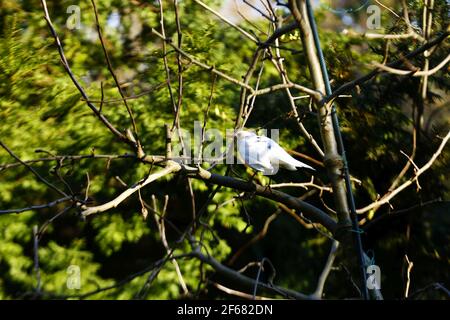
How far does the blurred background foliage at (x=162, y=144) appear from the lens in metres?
3.16

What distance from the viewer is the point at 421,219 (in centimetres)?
360

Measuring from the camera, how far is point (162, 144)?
10.5 ft

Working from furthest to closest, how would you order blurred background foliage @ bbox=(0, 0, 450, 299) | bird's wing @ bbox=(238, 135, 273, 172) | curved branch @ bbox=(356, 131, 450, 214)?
blurred background foliage @ bbox=(0, 0, 450, 299) < bird's wing @ bbox=(238, 135, 273, 172) < curved branch @ bbox=(356, 131, 450, 214)

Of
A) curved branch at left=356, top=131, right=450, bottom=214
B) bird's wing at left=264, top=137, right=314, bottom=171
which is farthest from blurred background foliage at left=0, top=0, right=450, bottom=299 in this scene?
curved branch at left=356, top=131, right=450, bottom=214

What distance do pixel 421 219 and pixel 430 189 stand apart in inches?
15.3

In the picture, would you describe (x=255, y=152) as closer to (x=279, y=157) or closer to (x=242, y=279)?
(x=279, y=157)

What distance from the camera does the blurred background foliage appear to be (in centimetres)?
316

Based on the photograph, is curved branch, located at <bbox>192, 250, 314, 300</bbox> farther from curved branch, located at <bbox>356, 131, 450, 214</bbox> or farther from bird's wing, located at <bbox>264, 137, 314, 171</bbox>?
bird's wing, located at <bbox>264, 137, 314, 171</bbox>

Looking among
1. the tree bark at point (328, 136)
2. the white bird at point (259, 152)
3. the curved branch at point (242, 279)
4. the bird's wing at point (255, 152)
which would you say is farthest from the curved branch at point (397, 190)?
the bird's wing at point (255, 152)

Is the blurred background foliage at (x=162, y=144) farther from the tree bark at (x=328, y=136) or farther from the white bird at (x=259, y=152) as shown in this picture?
the tree bark at (x=328, y=136)

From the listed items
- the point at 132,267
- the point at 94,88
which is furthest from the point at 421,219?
the point at 94,88

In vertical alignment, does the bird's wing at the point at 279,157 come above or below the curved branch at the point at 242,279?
above

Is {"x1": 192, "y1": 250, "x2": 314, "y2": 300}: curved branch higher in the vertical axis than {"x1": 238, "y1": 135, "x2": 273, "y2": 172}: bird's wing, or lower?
lower
